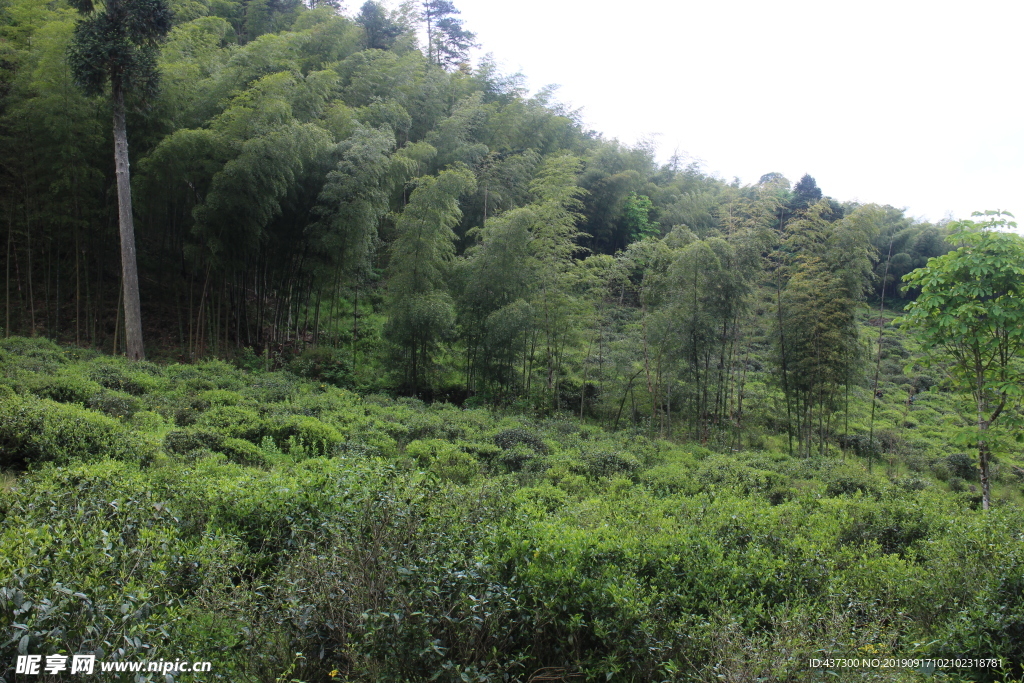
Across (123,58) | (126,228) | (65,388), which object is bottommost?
(65,388)

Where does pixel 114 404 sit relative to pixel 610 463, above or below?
above

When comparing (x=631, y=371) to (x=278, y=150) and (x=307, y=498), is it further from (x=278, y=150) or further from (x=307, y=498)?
(x=307, y=498)

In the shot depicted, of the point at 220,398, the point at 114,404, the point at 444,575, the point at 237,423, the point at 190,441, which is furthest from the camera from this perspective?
the point at 220,398

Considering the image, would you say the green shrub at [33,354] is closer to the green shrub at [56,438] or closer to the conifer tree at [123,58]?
the conifer tree at [123,58]

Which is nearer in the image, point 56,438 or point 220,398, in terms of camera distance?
point 56,438

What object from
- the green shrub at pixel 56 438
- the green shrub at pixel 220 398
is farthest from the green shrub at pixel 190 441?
the green shrub at pixel 220 398

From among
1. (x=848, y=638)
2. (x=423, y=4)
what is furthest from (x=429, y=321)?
(x=423, y=4)

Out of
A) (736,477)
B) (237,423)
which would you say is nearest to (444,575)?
(237,423)

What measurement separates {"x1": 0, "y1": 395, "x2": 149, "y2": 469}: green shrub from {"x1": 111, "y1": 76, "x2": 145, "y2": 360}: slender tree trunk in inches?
219

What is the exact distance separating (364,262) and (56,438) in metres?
8.77

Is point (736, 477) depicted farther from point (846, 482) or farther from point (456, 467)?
point (456, 467)

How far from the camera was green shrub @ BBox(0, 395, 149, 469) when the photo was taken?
423cm

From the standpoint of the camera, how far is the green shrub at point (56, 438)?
4227 mm

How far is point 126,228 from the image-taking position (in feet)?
31.7
